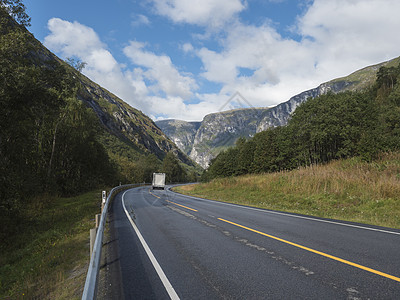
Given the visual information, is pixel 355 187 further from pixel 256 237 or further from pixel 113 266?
pixel 113 266

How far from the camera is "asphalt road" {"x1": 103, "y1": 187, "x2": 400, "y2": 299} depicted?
362cm

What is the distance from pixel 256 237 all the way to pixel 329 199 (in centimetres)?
897

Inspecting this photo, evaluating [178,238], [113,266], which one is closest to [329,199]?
[178,238]

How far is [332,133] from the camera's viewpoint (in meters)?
36.3

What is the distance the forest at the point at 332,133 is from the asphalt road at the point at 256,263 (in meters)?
21.2

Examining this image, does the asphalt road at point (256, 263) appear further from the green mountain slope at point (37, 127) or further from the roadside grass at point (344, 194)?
the green mountain slope at point (37, 127)

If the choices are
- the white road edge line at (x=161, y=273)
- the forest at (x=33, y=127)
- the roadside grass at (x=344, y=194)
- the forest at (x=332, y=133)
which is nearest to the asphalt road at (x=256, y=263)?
the white road edge line at (x=161, y=273)

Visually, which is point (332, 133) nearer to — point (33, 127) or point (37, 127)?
point (33, 127)

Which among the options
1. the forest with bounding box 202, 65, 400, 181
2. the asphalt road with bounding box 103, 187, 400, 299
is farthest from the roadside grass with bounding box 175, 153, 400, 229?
the forest with bounding box 202, 65, 400, 181

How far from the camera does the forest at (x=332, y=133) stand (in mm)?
34269

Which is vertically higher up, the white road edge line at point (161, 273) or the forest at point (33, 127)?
the forest at point (33, 127)

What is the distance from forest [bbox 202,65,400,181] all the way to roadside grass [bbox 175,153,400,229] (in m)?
10.2

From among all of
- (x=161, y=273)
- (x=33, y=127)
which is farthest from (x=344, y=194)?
(x=33, y=127)

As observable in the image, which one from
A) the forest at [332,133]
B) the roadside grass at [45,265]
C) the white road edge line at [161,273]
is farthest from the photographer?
the forest at [332,133]
